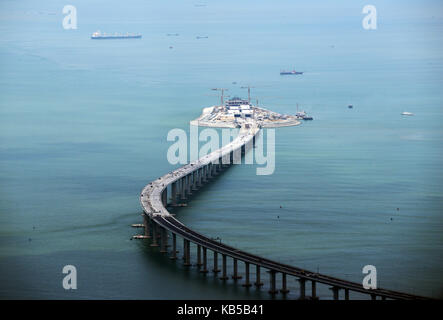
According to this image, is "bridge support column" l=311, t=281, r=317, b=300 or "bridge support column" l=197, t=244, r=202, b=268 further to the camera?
"bridge support column" l=197, t=244, r=202, b=268

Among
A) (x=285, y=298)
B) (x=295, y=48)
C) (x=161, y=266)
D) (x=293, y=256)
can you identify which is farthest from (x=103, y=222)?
(x=295, y=48)

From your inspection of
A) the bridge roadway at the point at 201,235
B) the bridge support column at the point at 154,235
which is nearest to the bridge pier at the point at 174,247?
the bridge roadway at the point at 201,235

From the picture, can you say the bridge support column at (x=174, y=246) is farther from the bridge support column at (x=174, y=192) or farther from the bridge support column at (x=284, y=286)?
the bridge support column at (x=174, y=192)

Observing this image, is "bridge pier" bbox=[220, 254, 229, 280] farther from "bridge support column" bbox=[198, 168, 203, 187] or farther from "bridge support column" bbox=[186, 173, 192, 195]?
"bridge support column" bbox=[198, 168, 203, 187]

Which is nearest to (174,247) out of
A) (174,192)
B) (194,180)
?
(174,192)

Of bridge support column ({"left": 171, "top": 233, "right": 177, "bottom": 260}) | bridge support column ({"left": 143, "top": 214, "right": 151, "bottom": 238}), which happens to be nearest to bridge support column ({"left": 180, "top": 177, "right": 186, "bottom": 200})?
bridge support column ({"left": 143, "top": 214, "right": 151, "bottom": 238})

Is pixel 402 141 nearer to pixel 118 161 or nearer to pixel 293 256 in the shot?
pixel 118 161
